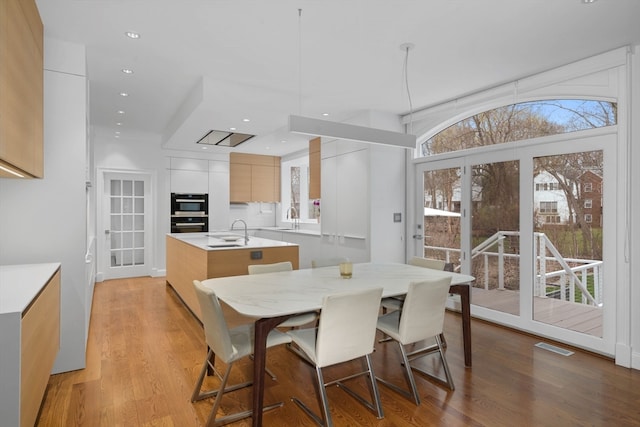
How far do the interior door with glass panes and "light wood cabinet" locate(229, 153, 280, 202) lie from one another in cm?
175

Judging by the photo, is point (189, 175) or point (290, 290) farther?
point (189, 175)

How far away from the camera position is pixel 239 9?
2580 mm

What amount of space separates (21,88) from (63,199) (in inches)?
42.0

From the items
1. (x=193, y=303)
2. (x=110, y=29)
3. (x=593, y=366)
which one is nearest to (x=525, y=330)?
(x=593, y=366)

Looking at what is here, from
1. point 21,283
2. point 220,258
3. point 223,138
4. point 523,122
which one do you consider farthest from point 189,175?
point 523,122

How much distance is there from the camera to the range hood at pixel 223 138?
214 inches

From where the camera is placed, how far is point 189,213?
7.11m

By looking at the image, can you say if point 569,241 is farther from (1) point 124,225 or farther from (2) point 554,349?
(1) point 124,225

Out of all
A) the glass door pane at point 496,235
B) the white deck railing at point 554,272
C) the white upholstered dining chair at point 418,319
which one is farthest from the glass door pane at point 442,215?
the white upholstered dining chair at point 418,319

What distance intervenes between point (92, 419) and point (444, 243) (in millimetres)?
4152

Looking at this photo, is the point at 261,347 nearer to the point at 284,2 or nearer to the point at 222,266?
the point at 222,266

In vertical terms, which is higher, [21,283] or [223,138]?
[223,138]

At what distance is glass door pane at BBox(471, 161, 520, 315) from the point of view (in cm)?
406

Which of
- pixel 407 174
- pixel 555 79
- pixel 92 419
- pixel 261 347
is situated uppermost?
pixel 555 79
